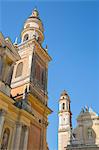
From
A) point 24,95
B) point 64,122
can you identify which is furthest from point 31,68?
point 64,122

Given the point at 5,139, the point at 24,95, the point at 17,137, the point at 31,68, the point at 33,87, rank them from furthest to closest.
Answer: the point at 31,68
the point at 33,87
the point at 24,95
the point at 17,137
the point at 5,139

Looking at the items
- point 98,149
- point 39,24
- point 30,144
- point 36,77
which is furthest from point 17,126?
point 98,149

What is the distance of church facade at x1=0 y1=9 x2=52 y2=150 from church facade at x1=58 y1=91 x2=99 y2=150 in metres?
11.1

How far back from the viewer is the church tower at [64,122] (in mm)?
33606

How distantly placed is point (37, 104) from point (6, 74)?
14.0 ft

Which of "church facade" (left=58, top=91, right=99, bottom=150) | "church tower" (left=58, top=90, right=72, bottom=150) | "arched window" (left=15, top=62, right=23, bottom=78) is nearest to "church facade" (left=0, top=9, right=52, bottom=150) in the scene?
"arched window" (left=15, top=62, right=23, bottom=78)

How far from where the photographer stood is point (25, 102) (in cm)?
1792

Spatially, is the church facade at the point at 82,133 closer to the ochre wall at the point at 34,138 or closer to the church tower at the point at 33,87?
the church tower at the point at 33,87

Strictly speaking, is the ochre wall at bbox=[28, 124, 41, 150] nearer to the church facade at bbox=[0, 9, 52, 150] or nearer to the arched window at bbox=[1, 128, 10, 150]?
the church facade at bbox=[0, 9, 52, 150]

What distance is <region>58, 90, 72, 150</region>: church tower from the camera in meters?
33.6

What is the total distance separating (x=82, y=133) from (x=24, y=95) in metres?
16.5

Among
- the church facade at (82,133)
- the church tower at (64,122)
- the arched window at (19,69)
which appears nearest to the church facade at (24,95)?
the arched window at (19,69)

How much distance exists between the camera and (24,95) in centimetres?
1848

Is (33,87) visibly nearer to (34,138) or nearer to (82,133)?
(34,138)
